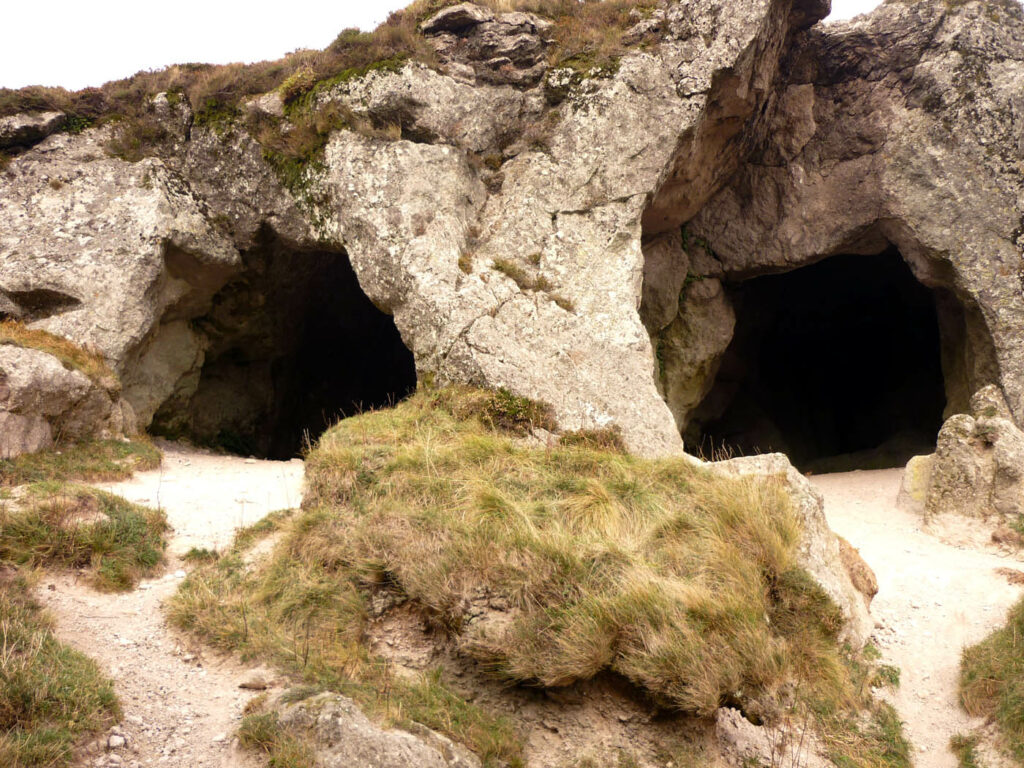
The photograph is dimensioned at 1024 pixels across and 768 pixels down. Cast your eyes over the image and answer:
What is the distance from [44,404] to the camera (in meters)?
9.02

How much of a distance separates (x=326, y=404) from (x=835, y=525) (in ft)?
35.1

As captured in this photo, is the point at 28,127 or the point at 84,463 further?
the point at 28,127

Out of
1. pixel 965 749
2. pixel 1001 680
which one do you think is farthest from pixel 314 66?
pixel 965 749

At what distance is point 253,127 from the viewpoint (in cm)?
1171

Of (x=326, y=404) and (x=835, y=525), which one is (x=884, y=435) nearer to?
(x=835, y=525)

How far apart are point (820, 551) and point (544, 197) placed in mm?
6427

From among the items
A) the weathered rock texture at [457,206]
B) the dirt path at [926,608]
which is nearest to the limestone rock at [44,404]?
the weathered rock texture at [457,206]

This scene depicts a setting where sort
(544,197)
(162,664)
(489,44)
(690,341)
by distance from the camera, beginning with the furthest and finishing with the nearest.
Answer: (690,341) < (489,44) < (544,197) < (162,664)

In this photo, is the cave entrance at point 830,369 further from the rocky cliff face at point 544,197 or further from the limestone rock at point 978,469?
the limestone rock at point 978,469

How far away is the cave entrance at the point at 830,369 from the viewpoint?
17.4 m

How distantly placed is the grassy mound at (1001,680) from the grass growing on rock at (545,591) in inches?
29.8

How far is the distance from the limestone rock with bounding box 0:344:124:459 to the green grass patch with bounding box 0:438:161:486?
0.60ft

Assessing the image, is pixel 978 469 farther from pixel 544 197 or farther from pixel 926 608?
pixel 544 197

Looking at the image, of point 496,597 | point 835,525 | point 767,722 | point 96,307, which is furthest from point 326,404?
point 767,722
